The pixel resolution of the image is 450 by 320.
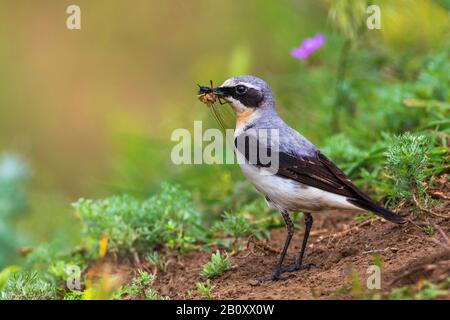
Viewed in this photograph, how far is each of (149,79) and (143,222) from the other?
310 inches

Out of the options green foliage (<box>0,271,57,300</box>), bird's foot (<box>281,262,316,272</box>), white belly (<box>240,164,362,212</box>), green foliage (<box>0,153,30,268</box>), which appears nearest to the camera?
green foliage (<box>0,271,57,300</box>)

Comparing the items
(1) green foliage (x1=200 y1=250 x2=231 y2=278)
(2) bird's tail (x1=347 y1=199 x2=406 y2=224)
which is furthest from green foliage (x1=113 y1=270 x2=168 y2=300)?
(2) bird's tail (x1=347 y1=199 x2=406 y2=224)

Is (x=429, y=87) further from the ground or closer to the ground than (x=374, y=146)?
further from the ground

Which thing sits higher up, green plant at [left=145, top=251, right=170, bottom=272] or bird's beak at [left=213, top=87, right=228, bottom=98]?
bird's beak at [left=213, top=87, right=228, bottom=98]

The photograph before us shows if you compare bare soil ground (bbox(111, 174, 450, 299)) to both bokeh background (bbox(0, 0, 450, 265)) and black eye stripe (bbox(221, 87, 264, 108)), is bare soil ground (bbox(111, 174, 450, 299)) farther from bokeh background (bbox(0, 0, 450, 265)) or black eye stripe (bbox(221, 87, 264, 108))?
bokeh background (bbox(0, 0, 450, 265))

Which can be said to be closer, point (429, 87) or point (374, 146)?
point (374, 146)

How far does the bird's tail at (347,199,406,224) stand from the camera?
514cm

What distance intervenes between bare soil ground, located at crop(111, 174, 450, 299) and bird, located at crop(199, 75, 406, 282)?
186 millimetres

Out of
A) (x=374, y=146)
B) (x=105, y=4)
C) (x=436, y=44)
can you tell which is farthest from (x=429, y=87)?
(x=105, y=4)

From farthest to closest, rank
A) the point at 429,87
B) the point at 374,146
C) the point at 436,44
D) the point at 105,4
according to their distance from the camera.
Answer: the point at 105,4
the point at 436,44
the point at 429,87
the point at 374,146

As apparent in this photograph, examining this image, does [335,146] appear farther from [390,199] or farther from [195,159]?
[195,159]

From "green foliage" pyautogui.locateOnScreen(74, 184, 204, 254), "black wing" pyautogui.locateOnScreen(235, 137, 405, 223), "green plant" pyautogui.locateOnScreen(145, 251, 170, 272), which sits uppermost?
"black wing" pyautogui.locateOnScreen(235, 137, 405, 223)

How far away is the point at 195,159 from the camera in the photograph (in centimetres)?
838
